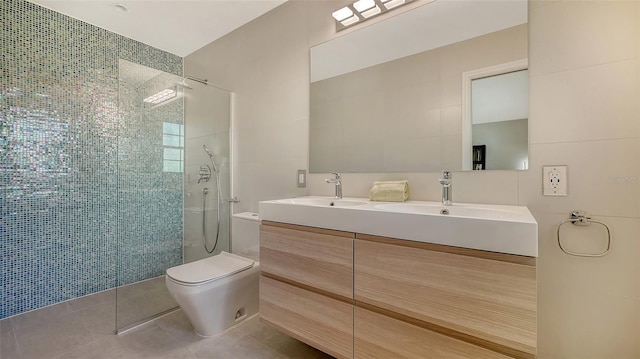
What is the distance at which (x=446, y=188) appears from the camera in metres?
1.33

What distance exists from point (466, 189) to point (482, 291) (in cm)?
62

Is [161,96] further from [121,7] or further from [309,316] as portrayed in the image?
[309,316]

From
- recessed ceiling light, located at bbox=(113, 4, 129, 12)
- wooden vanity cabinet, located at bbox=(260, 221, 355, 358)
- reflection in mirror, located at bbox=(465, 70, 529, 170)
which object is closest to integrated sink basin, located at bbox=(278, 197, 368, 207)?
wooden vanity cabinet, located at bbox=(260, 221, 355, 358)

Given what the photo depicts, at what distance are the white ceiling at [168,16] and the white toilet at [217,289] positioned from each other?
1679 mm

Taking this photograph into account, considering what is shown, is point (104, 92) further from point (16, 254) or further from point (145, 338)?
point (145, 338)

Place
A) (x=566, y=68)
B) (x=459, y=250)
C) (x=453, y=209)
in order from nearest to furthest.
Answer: (x=459, y=250)
(x=566, y=68)
(x=453, y=209)

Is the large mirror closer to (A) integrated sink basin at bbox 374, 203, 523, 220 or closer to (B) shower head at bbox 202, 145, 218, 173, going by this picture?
(A) integrated sink basin at bbox 374, 203, 523, 220

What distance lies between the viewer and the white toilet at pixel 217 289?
1.57m

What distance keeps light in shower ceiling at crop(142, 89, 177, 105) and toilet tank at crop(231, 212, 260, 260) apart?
1057mm

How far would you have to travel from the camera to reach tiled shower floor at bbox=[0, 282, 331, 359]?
1509 millimetres

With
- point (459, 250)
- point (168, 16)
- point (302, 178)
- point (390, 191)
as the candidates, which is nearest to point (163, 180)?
point (302, 178)

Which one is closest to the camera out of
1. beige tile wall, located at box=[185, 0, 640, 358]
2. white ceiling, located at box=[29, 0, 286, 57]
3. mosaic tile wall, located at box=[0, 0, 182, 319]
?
beige tile wall, located at box=[185, 0, 640, 358]

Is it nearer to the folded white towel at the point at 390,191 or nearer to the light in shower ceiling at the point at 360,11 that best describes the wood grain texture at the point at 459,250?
the folded white towel at the point at 390,191

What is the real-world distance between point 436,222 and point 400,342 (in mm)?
502
